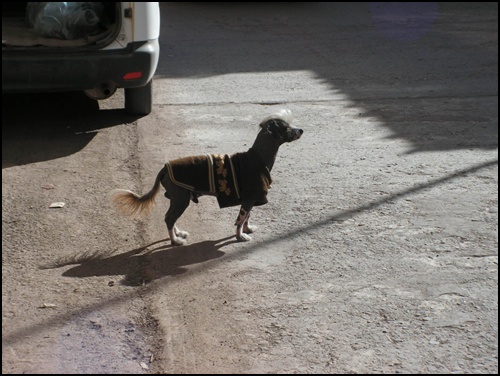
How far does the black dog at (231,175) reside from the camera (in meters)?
5.21

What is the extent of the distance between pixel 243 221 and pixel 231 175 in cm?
32

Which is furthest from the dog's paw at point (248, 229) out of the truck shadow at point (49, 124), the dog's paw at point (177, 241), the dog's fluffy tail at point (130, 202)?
the truck shadow at point (49, 124)

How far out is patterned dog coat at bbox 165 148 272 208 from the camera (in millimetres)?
5207

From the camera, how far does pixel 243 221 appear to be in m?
5.38

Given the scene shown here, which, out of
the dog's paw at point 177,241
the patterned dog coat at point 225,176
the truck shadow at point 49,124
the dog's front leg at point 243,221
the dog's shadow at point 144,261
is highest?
the patterned dog coat at point 225,176

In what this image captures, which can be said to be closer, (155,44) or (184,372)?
(184,372)

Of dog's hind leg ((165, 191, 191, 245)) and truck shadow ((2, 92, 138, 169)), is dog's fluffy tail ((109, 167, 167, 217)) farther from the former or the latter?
truck shadow ((2, 92, 138, 169))

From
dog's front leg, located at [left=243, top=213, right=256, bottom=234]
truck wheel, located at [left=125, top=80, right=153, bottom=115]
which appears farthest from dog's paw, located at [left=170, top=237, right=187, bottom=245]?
truck wheel, located at [left=125, top=80, right=153, bottom=115]

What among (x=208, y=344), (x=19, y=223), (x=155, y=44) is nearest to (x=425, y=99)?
(x=155, y=44)

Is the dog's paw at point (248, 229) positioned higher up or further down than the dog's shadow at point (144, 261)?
higher up

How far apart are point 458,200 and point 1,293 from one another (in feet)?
10.6

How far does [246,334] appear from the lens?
14.1ft

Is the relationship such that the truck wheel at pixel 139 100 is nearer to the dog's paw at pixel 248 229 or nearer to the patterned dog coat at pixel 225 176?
the dog's paw at pixel 248 229

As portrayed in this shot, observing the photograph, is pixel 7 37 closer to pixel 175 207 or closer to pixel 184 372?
pixel 175 207
